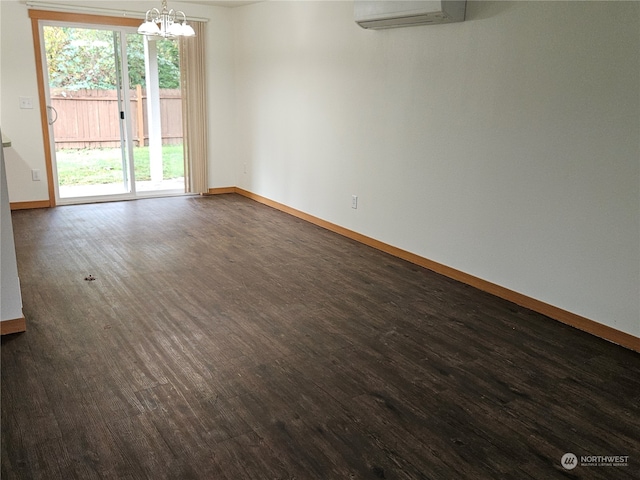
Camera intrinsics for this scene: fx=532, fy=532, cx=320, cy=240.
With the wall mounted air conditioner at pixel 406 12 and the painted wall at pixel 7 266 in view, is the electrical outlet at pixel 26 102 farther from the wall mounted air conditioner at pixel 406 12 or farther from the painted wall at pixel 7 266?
the wall mounted air conditioner at pixel 406 12

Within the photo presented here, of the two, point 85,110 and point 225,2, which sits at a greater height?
point 225,2

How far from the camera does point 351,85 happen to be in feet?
16.4

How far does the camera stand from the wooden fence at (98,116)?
21.0ft

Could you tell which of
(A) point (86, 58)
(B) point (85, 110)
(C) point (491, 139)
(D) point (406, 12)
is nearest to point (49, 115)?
(B) point (85, 110)

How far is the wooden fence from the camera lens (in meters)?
6.39

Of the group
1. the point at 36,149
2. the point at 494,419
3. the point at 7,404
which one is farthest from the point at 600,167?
the point at 36,149

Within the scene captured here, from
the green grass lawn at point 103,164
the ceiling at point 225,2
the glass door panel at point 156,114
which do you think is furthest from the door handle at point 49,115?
the ceiling at point 225,2

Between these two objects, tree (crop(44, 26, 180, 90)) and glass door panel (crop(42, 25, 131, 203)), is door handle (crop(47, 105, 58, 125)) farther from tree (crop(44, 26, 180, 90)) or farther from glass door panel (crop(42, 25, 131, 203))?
tree (crop(44, 26, 180, 90))

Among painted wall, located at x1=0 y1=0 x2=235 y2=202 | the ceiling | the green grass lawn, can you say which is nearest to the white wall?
the ceiling

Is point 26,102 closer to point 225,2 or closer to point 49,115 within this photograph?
point 49,115

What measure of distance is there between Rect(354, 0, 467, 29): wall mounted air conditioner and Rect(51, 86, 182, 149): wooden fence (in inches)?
141

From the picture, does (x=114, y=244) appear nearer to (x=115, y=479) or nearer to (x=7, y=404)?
(x=7, y=404)

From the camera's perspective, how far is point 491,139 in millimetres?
3732

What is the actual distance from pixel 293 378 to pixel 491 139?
2.21 m
